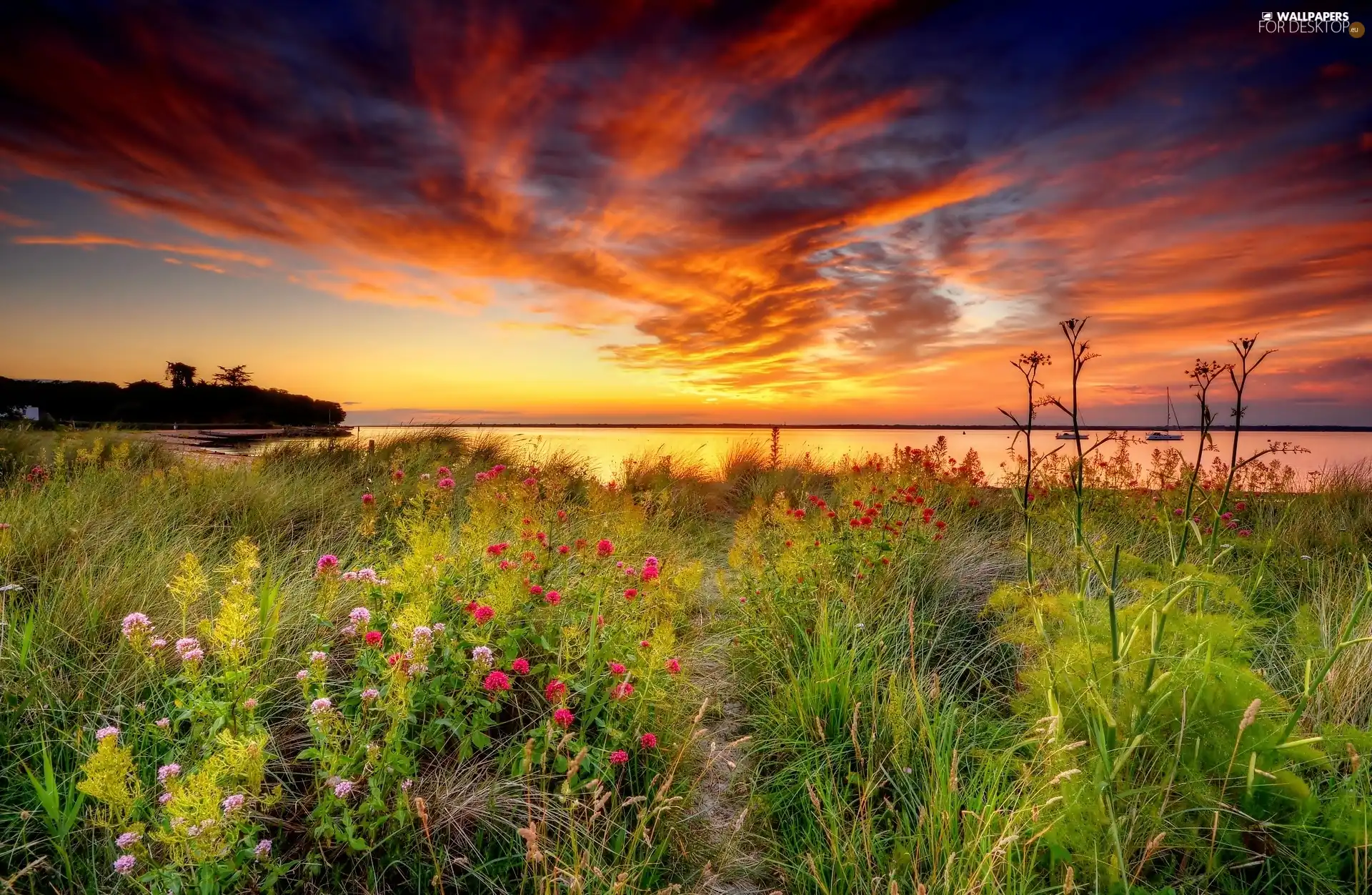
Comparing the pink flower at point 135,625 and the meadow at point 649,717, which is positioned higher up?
the pink flower at point 135,625

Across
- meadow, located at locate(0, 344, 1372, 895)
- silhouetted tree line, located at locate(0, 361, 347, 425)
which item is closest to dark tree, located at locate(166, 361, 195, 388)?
silhouetted tree line, located at locate(0, 361, 347, 425)

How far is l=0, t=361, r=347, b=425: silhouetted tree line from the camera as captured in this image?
23.3 meters

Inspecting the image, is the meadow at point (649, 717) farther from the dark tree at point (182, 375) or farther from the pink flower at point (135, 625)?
the dark tree at point (182, 375)

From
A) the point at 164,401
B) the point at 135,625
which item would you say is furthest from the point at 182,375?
the point at 135,625

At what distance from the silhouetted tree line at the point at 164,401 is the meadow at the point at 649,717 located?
24674 millimetres

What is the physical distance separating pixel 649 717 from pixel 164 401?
110ft

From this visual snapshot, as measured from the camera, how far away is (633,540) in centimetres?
480

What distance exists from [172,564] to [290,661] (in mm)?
1638

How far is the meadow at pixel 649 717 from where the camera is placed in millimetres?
1920

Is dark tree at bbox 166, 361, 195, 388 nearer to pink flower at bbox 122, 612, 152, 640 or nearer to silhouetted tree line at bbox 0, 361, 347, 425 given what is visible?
silhouetted tree line at bbox 0, 361, 347, 425

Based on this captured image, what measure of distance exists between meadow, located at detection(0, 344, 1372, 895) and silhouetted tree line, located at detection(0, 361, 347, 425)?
81.0ft

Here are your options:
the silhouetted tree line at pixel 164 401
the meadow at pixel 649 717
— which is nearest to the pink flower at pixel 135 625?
the meadow at pixel 649 717

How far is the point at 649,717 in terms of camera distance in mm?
2926

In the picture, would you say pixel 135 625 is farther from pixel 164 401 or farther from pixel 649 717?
pixel 164 401
